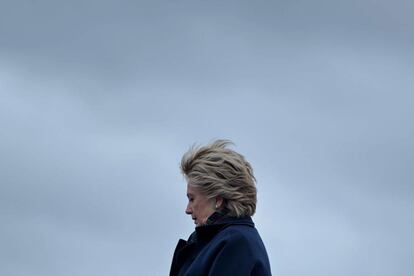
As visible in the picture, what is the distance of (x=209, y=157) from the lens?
30.3 feet

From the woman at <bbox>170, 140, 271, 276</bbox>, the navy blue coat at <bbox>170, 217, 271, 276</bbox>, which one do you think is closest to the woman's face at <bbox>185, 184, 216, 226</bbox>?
the woman at <bbox>170, 140, 271, 276</bbox>

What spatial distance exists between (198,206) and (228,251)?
0.55 metres

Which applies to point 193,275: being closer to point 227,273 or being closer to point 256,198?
point 227,273

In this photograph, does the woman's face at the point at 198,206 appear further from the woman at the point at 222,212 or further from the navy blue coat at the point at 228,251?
the navy blue coat at the point at 228,251

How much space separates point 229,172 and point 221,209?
406mm

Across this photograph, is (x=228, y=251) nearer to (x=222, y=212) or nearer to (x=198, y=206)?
(x=222, y=212)

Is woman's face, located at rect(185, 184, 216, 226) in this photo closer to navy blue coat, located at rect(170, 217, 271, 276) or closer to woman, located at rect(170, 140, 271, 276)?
woman, located at rect(170, 140, 271, 276)

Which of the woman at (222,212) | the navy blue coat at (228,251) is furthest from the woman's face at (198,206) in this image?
the navy blue coat at (228,251)

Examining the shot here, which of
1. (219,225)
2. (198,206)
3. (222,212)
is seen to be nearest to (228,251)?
(219,225)

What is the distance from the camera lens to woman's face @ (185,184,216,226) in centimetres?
932

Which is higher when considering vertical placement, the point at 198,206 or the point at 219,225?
the point at 198,206

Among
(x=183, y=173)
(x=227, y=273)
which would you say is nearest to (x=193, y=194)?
(x=183, y=173)

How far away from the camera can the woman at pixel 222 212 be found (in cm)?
910

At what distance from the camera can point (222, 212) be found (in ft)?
30.7
